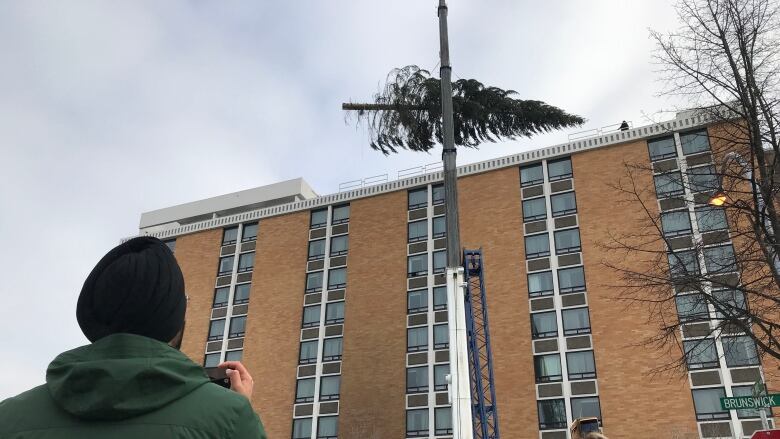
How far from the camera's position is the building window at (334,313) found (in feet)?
146

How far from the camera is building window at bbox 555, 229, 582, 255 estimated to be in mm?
39469

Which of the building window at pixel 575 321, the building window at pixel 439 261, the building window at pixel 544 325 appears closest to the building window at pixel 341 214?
the building window at pixel 439 261

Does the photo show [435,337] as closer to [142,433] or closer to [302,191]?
[302,191]

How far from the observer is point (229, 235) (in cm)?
5238

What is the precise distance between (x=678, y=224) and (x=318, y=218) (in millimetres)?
26054

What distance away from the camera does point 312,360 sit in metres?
43.8

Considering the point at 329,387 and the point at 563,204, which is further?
the point at 329,387

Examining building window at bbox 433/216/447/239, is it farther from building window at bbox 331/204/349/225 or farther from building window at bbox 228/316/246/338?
building window at bbox 228/316/246/338

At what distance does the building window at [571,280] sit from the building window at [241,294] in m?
23.9

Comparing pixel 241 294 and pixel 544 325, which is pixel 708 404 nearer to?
pixel 544 325

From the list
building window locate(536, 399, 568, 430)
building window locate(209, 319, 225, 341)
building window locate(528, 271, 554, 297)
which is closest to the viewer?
building window locate(536, 399, 568, 430)

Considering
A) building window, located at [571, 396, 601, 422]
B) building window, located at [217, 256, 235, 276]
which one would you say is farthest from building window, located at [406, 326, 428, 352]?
building window, located at [217, 256, 235, 276]

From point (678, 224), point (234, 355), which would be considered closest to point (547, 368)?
point (678, 224)

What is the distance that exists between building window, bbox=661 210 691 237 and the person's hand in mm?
39305
